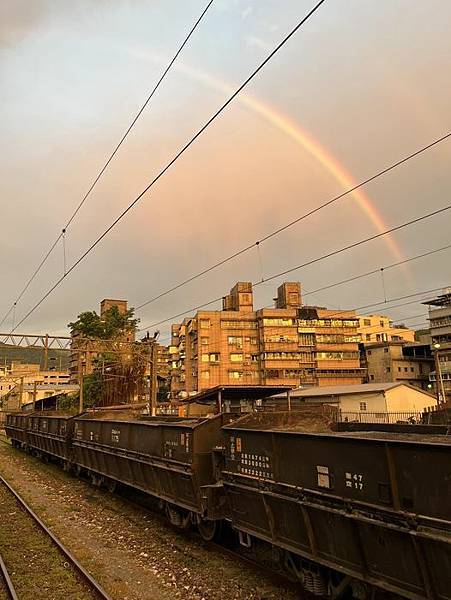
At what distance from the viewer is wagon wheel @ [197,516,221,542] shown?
9.02 m

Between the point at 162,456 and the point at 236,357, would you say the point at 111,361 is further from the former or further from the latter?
the point at 236,357

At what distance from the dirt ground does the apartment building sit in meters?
70.8

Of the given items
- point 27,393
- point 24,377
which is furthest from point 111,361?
point 27,393

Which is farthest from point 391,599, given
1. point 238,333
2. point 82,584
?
point 238,333

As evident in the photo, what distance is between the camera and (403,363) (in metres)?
82.4

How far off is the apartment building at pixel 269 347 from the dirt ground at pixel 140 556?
232 feet

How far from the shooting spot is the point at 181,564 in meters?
8.20

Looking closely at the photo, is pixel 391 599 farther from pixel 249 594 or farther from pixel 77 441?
pixel 77 441

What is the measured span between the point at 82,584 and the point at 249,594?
2688 mm

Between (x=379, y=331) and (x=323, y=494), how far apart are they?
377 ft

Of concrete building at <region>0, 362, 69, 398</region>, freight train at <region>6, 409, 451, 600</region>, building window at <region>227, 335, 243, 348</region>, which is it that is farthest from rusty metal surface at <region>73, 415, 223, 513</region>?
building window at <region>227, 335, 243, 348</region>

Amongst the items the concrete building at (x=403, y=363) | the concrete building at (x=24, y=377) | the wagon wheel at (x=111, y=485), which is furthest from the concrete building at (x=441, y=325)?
the wagon wheel at (x=111, y=485)

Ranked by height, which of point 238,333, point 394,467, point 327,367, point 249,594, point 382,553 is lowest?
point 249,594

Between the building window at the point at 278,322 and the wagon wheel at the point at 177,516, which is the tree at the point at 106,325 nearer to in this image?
the building window at the point at 278,322
